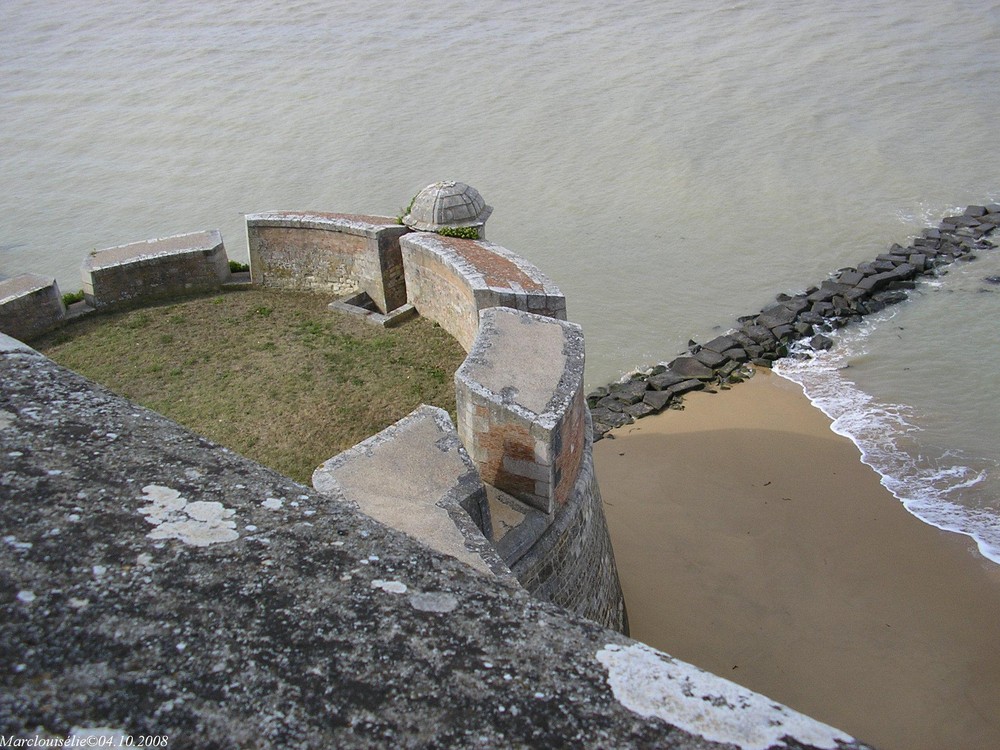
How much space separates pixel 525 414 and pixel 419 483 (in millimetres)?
814

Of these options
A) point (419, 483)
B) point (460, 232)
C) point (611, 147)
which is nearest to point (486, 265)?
point (460, 232)

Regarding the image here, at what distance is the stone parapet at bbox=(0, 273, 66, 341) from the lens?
31.3ft

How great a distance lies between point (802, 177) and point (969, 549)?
13.2 m

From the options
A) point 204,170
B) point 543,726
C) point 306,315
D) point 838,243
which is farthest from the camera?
point 204,170

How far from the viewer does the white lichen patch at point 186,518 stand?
1976 mm

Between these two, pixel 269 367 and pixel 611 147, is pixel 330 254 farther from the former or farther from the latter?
pixel 611 147

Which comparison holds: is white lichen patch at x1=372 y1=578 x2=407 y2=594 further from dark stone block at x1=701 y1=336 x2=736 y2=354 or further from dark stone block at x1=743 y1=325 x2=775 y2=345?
dark stone block at x1=743 y1=325 x2=775 y2=345

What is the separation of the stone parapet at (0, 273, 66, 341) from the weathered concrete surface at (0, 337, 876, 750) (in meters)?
8.42

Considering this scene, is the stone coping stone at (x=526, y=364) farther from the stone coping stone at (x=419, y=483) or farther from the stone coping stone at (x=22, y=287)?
the stone coping stone at (x=22, y=287)

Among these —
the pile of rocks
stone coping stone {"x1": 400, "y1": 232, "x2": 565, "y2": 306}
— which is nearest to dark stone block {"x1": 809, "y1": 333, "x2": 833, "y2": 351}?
the pile of rocks

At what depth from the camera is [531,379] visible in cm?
636

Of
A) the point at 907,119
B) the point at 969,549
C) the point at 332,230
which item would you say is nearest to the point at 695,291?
the point at 969,549

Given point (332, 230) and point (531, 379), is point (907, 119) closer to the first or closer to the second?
point (332, 230)

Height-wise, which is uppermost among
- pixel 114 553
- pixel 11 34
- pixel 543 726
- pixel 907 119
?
pixel 11 34
